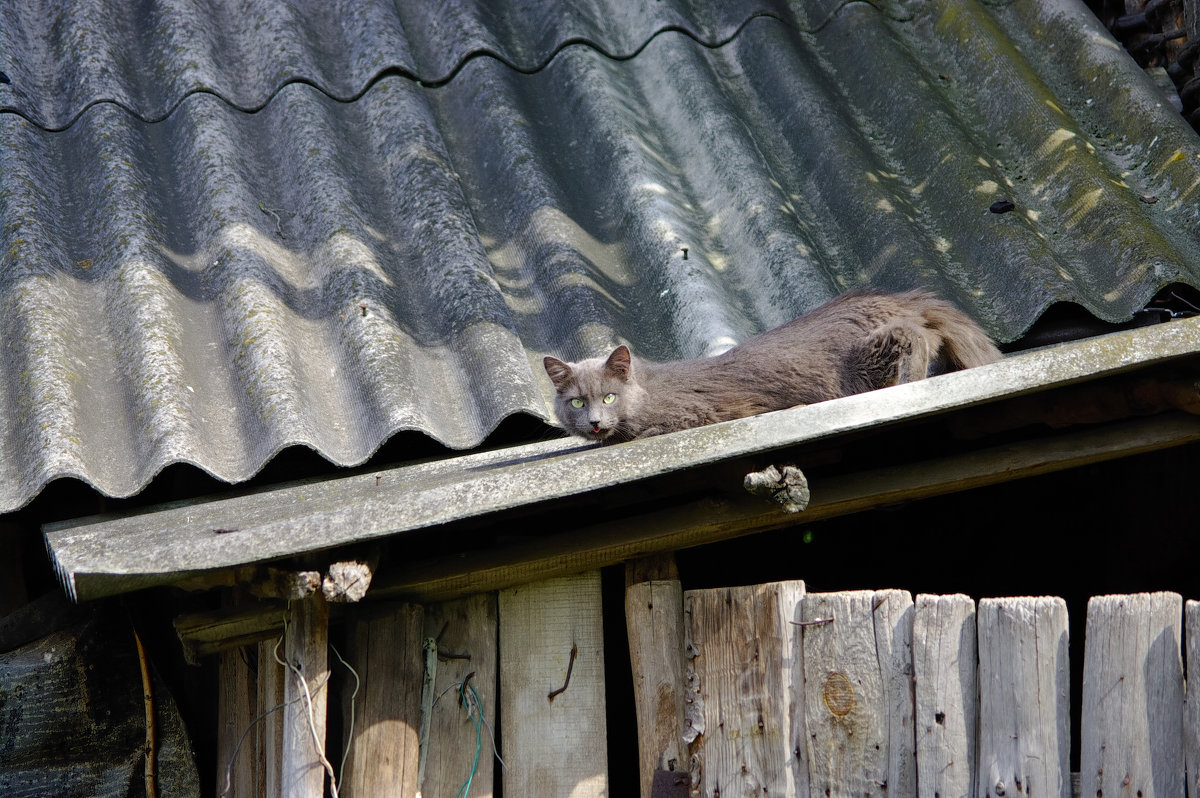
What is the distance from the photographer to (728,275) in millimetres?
4281

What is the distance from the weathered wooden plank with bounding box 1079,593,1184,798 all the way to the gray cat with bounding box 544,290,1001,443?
1127 mm

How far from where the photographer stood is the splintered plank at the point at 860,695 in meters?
2.65

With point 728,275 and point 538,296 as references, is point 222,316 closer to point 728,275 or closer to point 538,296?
point 538,296

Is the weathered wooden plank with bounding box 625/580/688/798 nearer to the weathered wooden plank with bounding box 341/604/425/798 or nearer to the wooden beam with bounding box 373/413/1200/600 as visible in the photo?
the wooden beam with bounding box 373/413/1200/600

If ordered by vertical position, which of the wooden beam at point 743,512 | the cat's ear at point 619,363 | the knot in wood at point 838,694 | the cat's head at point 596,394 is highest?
the cat's ear at point 619,363

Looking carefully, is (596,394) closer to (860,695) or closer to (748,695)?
(748,695)

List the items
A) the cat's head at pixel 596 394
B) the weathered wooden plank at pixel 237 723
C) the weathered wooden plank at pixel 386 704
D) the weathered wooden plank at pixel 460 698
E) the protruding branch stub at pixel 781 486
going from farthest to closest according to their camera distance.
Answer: the cat's head at pixel 596 394, the weathered wooden plank at pixel 237 723, the weathered wooden plank at pixel 460 698, the weathered wooden plank at pixel 386 704, the protruding branch stub at pixel 781 486

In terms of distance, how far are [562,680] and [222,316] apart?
1.68 metres

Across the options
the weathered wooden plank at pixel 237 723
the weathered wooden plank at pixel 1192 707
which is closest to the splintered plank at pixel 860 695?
the weathered wooden plank at pixel 1192 707

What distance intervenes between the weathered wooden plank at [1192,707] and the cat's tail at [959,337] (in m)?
1.20

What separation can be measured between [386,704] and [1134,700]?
1888 mm

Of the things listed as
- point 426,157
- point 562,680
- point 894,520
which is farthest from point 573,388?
point 894,520

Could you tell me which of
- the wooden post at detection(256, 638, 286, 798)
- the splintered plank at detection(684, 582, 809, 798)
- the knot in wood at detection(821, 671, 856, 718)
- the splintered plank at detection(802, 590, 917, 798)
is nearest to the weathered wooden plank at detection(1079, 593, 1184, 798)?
the splintered plank at detection(802, 590, 917, 798)

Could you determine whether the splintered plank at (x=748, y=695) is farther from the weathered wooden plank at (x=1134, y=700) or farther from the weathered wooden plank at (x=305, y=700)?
the weathered wooden plank at (x=305, y=700)
